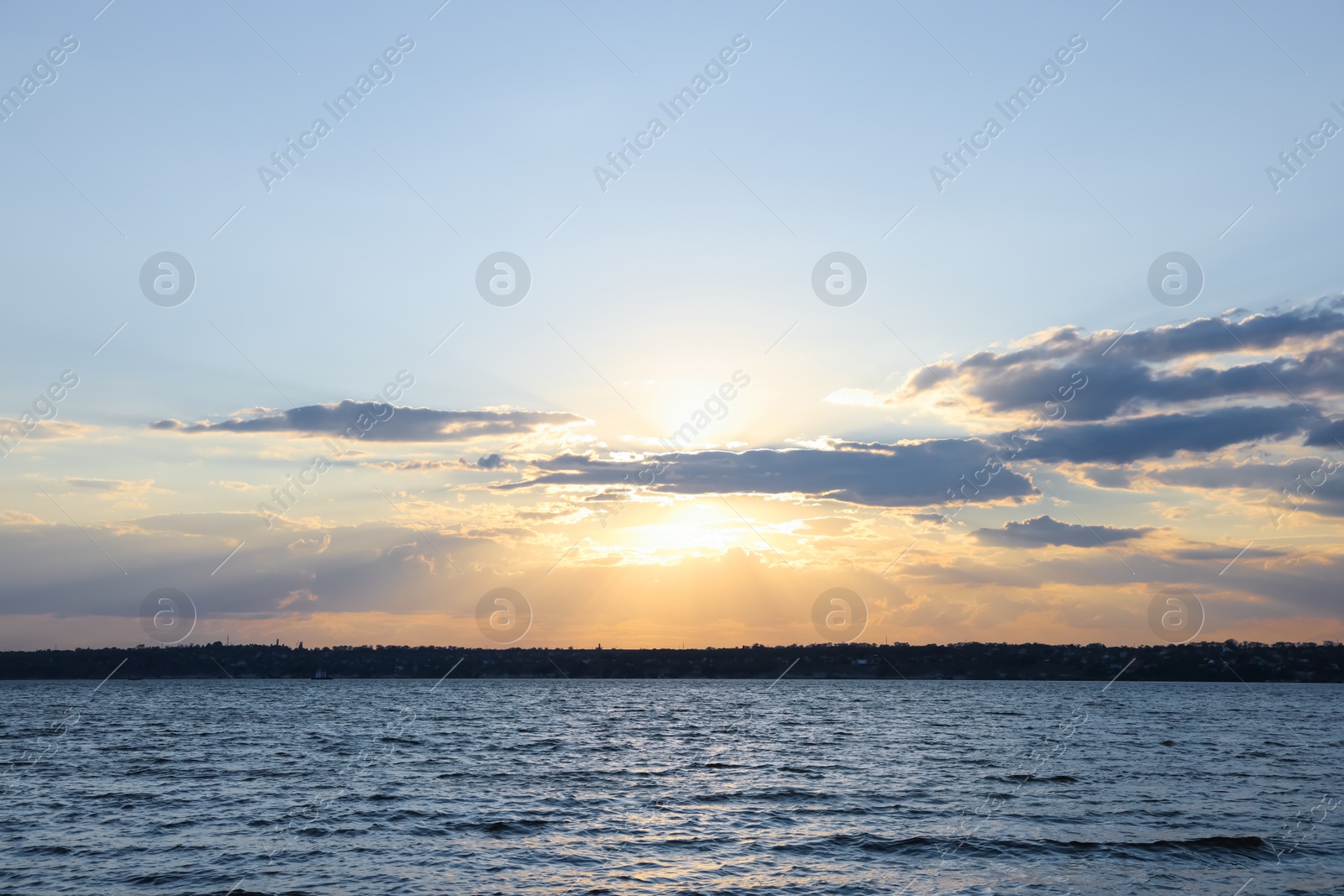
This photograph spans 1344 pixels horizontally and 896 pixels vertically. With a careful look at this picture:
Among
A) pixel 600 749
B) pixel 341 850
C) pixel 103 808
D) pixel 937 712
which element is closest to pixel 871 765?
pixel 600 749

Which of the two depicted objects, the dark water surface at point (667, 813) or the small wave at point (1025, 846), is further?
the small wave at point (1025, 846)

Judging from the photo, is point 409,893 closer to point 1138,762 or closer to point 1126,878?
point 1126,878

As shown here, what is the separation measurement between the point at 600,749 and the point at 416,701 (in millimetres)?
114713

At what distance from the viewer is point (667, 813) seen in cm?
4388

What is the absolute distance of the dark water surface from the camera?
104 feet

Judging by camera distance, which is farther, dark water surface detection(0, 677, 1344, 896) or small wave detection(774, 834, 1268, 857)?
small wave detection(774, 834, 1268, 857)

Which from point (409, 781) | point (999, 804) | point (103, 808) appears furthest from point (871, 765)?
point (103, 808)

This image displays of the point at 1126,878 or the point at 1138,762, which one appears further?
the point at 1138,762

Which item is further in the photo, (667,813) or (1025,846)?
(667,813)

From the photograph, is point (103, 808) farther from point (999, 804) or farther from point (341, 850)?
A: point (999, 804)

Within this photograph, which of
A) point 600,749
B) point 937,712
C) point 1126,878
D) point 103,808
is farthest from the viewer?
point 937,712

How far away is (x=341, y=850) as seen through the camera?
1393 inches

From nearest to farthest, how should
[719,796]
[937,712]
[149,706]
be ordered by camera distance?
1. [719,796]
2. [937,712]
3. [149,706]

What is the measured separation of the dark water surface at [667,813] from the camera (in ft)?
104
